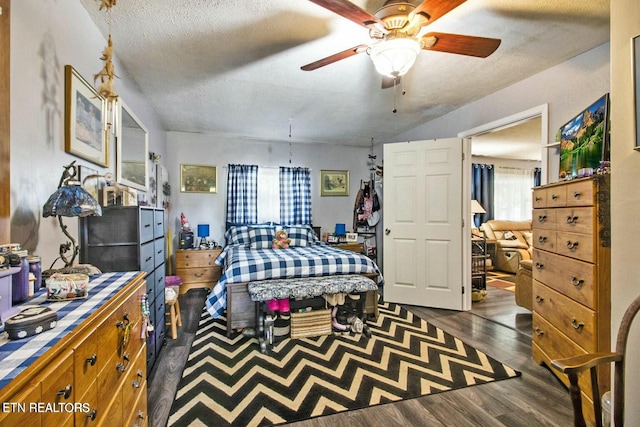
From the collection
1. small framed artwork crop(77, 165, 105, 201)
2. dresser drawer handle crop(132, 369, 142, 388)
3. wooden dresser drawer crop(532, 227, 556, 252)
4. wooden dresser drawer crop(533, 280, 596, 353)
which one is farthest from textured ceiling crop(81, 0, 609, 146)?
dresser drawer handle crop(132, 369, 142, 388)

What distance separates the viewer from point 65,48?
5.11 ft

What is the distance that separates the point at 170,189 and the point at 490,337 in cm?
457

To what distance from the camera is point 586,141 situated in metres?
1.99

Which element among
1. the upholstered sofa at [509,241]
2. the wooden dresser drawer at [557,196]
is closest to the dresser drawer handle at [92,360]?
the wooden dresser drawer at [557,196]

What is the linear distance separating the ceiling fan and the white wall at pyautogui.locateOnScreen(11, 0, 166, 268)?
132cm

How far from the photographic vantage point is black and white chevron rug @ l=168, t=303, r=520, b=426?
1.65 m

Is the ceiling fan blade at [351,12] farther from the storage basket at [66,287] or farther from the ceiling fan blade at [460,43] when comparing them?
the storage basket at [66,287]

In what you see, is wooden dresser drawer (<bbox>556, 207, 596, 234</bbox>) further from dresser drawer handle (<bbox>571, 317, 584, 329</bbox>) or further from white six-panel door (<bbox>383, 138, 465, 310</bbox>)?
white six-panel door (<bbox>383, 138, 465, 310</bbox>)

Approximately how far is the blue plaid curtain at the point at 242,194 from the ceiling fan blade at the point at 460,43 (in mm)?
3570

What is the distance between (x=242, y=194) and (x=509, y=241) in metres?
5.27

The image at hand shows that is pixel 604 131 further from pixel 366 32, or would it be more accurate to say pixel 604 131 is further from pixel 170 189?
pixel 170 189

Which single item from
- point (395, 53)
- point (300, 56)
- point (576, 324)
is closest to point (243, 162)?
point (300, 56)

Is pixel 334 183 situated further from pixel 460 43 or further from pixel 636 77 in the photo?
pixel 636 77

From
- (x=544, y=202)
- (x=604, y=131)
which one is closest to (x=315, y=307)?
(x=544, y=202)
